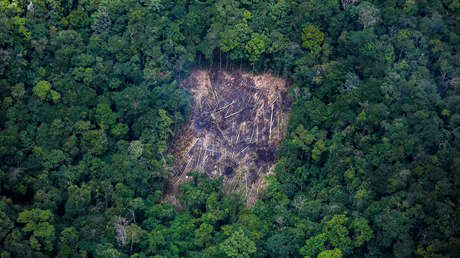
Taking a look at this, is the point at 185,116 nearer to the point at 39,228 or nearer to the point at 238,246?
the point at 238,246

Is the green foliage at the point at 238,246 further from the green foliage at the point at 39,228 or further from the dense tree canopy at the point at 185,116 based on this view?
the green foliage at the point at 39,228

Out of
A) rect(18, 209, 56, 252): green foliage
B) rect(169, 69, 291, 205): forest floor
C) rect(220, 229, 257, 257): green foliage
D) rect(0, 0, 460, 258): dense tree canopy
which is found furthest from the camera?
rect(169, 69, 291, 205): forest floor

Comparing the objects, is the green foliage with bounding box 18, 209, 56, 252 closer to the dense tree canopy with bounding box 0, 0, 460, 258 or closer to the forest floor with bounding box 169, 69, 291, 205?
the dense tree canopy with bounding box 0, 0, 460, 258

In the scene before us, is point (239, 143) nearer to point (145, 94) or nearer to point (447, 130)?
point (145, 94)

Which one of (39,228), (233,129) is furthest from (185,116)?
(39,228)

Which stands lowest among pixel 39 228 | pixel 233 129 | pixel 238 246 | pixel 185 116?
pixel 238 246

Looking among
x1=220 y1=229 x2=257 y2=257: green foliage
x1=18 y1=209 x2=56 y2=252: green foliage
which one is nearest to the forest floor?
x1=220 y1=229 x2=257 y2=257: green foliage
